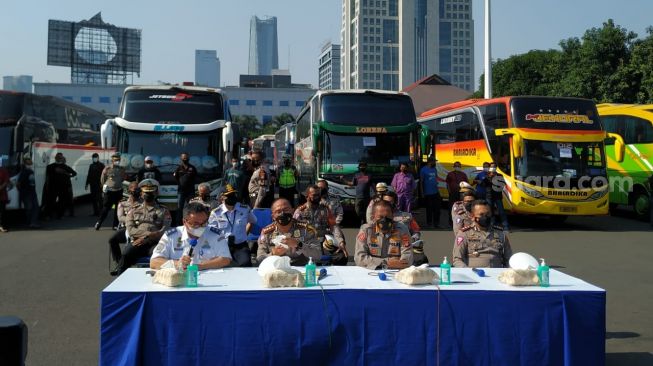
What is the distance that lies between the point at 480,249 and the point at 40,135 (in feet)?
47.4

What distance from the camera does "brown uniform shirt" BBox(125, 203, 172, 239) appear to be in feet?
28.4

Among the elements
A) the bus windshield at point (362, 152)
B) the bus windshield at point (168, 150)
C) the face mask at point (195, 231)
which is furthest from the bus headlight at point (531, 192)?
the face mask at point (195, 231)

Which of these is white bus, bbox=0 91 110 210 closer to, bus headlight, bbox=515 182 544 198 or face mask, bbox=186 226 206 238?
face mask, bbox=186 226 206 238

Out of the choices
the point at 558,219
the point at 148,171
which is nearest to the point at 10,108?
the point at 148,171

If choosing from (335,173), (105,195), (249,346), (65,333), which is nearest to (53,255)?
(105,195)

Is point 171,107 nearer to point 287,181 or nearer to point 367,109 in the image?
point 287,181

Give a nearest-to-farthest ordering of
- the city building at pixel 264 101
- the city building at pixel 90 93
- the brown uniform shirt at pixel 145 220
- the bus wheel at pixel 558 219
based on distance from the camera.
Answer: the brown uniform shirt at pixel 145 220, the bus wheel at pixel 558 219, the city building at pixel 90 93, the city building at pixel 264 101

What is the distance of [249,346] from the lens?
4.61 metres

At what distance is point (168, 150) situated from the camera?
15.6 meters

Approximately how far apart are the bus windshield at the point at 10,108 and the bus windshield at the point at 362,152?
24.1 ft

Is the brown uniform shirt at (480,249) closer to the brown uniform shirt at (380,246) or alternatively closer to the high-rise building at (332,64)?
the brown uniform shirt at (380,246)

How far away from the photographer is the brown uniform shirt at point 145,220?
8.65m

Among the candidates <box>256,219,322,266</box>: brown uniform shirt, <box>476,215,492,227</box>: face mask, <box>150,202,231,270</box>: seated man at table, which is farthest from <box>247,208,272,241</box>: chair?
<box>476,215,492,227</box>: face mask

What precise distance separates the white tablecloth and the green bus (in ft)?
36.6
